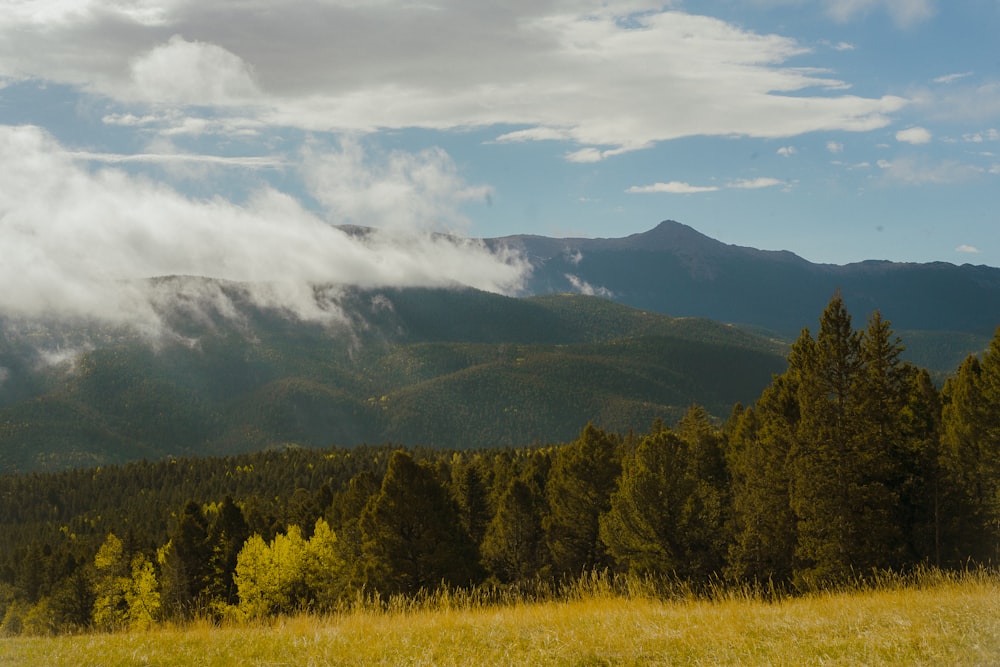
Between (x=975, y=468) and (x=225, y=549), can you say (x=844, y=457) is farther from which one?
(x=225, y=549)

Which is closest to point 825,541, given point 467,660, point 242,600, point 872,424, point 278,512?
point 872,424

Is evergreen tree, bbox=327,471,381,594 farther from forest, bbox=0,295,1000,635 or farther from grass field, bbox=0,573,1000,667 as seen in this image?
grass field, bbox=0,573,1000,667

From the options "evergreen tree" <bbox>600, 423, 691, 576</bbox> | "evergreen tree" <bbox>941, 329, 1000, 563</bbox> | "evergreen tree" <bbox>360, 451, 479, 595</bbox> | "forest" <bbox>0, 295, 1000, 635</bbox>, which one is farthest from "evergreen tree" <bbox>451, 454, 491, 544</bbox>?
"evergreen tree" <bbox>941, 329, 1000, 563</bbox>

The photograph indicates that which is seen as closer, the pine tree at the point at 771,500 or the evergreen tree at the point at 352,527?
the pine tree at the point at 771,500

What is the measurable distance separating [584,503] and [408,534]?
14559 mm

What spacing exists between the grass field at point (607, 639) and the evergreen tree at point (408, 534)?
2093 cm

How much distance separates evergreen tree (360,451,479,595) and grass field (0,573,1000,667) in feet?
68.7

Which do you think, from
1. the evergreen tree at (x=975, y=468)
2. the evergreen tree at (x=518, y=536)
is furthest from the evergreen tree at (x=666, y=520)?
the evergreen tree at (x=518, y=536)

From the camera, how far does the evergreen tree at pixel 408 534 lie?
3488 centimetres

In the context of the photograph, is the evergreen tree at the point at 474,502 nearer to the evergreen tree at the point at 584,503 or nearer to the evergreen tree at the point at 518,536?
the evergreen tree at the point at 518,536

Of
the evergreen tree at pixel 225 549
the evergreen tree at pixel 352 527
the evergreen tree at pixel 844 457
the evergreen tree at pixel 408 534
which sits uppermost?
the evergreen tree at pixel 844 457

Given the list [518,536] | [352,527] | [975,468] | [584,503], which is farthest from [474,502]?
[975,468]

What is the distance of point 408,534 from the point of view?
3566 centimetres

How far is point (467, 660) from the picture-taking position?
33.7 ft
